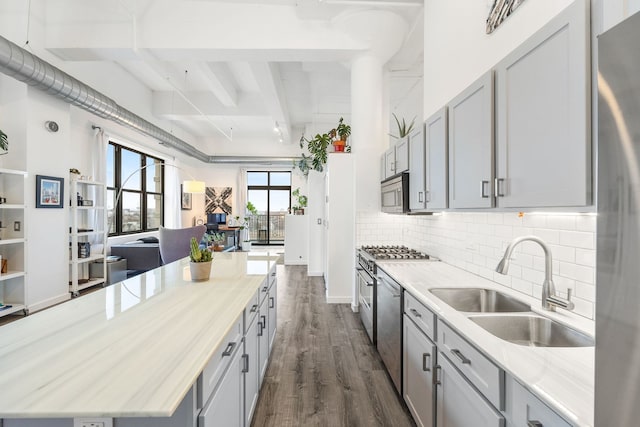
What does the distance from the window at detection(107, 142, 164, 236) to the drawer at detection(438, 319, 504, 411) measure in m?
5.83

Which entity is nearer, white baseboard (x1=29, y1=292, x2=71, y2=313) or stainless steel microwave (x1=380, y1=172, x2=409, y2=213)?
stainless steel microwave (x1=380, y1=172, x2=409, y2=213)

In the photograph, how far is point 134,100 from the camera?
6051mm

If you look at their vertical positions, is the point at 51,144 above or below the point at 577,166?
above

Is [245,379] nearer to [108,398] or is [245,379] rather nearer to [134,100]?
[108,398]

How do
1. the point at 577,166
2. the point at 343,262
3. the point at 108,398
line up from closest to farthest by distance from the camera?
the point at 108,398 → the point at 577,166 → the point at 343,262

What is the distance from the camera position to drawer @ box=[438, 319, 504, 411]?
1.00m

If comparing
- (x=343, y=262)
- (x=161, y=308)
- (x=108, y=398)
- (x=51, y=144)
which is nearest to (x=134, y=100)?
(x=51, y=144)

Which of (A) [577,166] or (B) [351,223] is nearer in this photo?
(A) [577,166]

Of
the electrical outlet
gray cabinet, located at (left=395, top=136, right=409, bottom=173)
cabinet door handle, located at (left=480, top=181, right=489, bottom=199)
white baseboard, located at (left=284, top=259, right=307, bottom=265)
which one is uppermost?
gray cabinet, located at (left=395, top=136, right=409, bottom=173)

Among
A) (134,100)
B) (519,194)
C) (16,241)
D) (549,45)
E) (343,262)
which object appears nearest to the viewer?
(549,45)

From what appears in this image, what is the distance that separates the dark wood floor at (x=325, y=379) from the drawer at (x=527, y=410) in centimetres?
125

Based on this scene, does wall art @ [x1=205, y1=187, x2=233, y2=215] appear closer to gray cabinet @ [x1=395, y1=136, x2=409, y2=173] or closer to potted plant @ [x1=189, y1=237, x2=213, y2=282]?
gray cabinet @ [x1=395, y1=136, x2=409, y2=173]

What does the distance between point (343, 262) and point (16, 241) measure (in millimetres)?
4219

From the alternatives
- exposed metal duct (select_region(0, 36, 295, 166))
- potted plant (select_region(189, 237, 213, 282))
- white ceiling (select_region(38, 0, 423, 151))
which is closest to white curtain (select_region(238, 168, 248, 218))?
exposed metal duct (select_region(0, 36, 295, 166))
